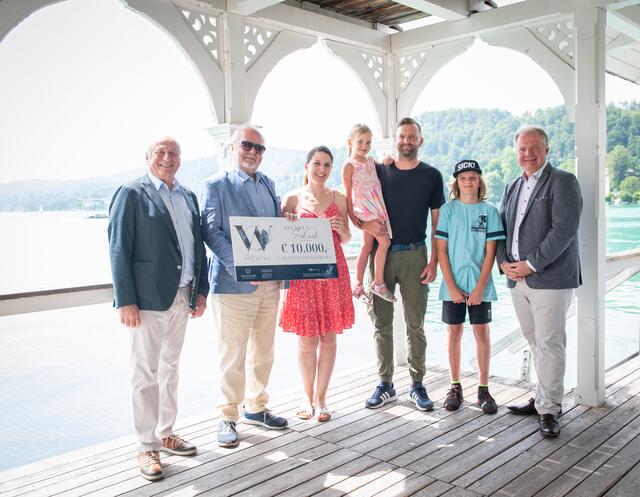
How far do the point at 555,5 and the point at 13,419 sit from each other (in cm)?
1596

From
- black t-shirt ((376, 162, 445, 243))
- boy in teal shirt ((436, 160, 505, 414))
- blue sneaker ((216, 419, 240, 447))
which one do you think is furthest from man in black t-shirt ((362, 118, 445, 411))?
blue sneaker ((216, 419, 240, 447))

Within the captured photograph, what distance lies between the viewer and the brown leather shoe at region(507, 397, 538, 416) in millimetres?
3787

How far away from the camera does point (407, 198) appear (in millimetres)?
3826

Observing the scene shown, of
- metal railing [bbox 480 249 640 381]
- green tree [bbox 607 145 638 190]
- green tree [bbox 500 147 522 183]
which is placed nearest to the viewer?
metal railing [bbox 480 249 640 381]

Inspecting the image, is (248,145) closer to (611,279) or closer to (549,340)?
(549,340)

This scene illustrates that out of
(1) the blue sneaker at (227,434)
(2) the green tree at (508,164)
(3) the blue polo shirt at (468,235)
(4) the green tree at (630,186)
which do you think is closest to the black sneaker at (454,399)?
(3) the blue polo shirt at (468,235)

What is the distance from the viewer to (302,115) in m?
32.7

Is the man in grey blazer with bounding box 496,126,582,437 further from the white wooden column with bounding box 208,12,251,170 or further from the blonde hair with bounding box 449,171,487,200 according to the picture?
the white wooden column with bounding box 208,12,251,170

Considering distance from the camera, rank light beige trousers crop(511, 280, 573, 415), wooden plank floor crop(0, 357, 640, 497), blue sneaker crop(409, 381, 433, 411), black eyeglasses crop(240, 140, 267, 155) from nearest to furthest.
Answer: wooden plank floor crop(0, 357, 640, 497) < black eyeglasses crop(240, 140, 267, 155) < light beige trousers crop(511, 280, 573, 415) < blue sneaker crop(409, 381, 433, 411)

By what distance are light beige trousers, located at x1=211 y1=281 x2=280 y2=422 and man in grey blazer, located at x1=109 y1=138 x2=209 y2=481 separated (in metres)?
0.26

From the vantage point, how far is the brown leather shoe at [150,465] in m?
2.94

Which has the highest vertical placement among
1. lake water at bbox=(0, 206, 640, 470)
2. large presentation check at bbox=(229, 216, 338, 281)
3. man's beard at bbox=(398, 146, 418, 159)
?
man's beard at bbox=(398, 146, 418, 159)

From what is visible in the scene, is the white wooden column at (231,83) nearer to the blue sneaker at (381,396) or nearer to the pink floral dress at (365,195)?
the pink floral dress at (365,195)

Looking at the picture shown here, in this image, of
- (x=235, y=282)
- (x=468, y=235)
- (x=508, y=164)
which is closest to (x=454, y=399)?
(x=468, y=235)
